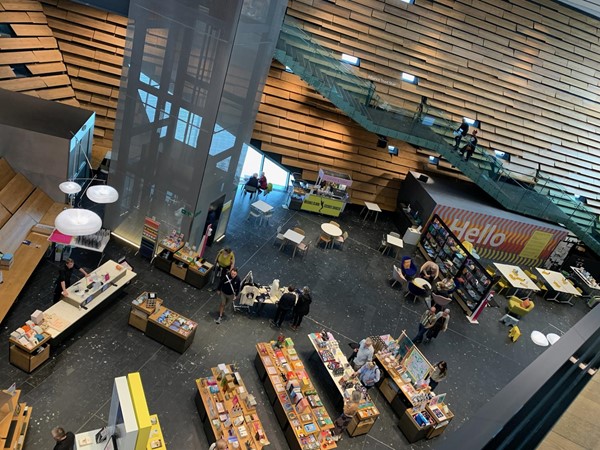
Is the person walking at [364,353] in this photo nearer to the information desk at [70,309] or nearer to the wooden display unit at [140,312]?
the wooden display unit at [140,312]

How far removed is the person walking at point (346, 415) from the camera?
8.47 meters

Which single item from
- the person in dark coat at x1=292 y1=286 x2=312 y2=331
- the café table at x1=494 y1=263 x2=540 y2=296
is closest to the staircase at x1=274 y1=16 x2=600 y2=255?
the café table at x1=494 y1=263 x2=540 y2=296

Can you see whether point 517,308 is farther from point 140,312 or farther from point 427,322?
point 140,312

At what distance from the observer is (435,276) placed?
45.6 ft

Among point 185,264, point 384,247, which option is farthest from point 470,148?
point 185,264

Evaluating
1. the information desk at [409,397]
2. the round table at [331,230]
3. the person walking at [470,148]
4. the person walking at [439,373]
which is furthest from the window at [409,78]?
the person walking at [439,373]

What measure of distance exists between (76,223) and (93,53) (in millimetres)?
9965

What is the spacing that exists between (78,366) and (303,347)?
15.5ft

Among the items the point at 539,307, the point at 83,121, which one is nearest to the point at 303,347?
the point at 83,121

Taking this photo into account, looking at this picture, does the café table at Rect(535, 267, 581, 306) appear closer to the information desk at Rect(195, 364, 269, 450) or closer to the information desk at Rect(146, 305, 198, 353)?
the information desk at Rect(195, 364, 269, 450)

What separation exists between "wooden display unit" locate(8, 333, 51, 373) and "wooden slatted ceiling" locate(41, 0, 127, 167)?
7.87m

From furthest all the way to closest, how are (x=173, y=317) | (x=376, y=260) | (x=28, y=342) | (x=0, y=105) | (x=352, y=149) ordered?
(x=352, y=149), (x=376, y=260), (x=0, y=105), (x=173, y=317), (x=28, y=342)

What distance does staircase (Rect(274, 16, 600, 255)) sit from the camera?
553 inches

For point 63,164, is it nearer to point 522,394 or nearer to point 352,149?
point 352,149
